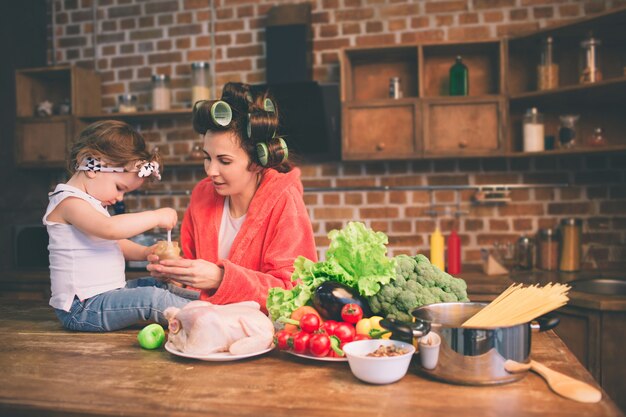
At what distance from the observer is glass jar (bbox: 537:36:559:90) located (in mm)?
3174

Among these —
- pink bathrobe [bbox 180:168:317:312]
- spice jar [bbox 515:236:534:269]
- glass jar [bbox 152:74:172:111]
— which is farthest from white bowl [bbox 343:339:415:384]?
glass jar [bbox 152:74:172:111]

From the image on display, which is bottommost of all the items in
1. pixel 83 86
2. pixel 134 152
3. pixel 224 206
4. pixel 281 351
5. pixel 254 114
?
pixel 281 351

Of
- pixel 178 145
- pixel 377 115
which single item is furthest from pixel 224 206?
pixel 178 145

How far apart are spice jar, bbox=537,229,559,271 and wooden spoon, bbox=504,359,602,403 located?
7.39ft

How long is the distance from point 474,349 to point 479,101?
7.80ft

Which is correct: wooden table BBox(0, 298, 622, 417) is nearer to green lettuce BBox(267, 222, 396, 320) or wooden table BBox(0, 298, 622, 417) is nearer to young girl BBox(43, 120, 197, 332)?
green lettuce BBox(267, 222, 396, 320)

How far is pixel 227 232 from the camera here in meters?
2.17

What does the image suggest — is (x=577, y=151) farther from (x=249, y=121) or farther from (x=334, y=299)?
(x=334, y=299)

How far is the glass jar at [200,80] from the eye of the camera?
3684 millimetres

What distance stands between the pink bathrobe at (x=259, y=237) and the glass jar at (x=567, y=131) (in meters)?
1.81

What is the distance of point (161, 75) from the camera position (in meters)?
3.84

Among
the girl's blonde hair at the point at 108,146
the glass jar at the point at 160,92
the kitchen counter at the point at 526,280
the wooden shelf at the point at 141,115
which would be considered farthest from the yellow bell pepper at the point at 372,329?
the glass jar at the point at 160,92

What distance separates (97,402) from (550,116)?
3111 mm

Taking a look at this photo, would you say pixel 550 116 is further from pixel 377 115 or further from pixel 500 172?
pixel 377 115
